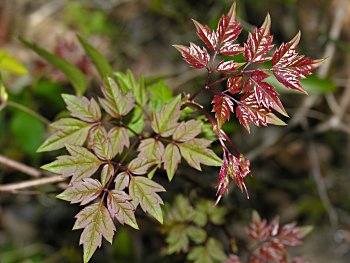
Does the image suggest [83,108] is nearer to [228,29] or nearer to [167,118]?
[167,118]

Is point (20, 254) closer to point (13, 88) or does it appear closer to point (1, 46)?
point (13, 88)

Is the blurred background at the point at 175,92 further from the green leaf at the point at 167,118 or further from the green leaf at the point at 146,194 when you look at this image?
the green leaf at the point at 146,194

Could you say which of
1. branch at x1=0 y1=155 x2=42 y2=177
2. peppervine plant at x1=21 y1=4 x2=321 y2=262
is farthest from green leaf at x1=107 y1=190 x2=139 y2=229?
branch at x1=0 y1=155 x2=42 y2=177

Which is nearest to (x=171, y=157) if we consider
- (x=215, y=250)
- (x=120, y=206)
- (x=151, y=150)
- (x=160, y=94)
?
(x=151, y=150)

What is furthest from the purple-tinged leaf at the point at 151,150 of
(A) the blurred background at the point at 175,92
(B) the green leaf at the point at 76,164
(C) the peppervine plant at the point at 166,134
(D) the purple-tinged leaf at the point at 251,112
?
(A) the blurred background at the point at 175,92

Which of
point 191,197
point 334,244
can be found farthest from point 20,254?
point 334,244
